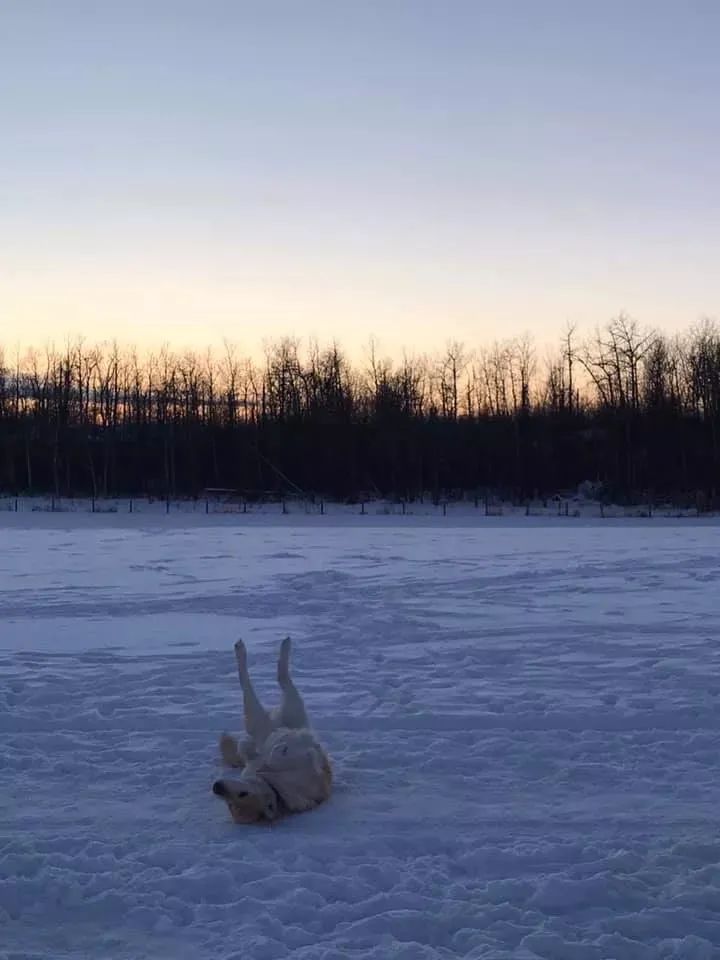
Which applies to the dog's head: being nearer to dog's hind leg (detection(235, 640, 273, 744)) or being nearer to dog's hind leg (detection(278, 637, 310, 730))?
dog's hind leg (detection(235, 640, 273, 744))

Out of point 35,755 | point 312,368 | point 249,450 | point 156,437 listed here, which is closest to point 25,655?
point 35,755

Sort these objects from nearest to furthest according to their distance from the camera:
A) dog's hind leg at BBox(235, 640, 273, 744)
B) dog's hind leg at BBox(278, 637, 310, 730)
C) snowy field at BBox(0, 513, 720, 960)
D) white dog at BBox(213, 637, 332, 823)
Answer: snowy field at BBox(0, 513, 720, 960), white dog at BBox(213, 637, 332, 823), dog's hind leg at BBox(235, 640, 273, 744), dog's hind leg at BBox(278, 637, 310, 730)

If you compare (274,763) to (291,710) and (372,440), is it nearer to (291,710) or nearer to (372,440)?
(291,710)

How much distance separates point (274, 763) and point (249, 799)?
33cm

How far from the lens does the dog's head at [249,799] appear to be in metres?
4.55

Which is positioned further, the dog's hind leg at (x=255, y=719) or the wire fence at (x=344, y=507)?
the wire fence at (x=344, y=507)

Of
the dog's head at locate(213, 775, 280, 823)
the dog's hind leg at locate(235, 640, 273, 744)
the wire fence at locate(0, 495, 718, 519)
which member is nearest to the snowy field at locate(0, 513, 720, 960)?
the dog's head at locate(213, 775, 280, 823)

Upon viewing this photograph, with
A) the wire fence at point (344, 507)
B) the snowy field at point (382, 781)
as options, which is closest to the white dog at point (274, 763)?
the snowy field at point (382, 781)

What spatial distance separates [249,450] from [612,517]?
71.3ft

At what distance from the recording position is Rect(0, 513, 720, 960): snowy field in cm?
372

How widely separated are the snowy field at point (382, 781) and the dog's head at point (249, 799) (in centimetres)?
8

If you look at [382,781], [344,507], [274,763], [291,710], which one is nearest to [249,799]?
[274,763]

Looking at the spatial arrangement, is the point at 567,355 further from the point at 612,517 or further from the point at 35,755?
the point at 35,755

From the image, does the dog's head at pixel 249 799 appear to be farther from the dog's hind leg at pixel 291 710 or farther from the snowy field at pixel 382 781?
the dog's hind leg at pixel 291 710
